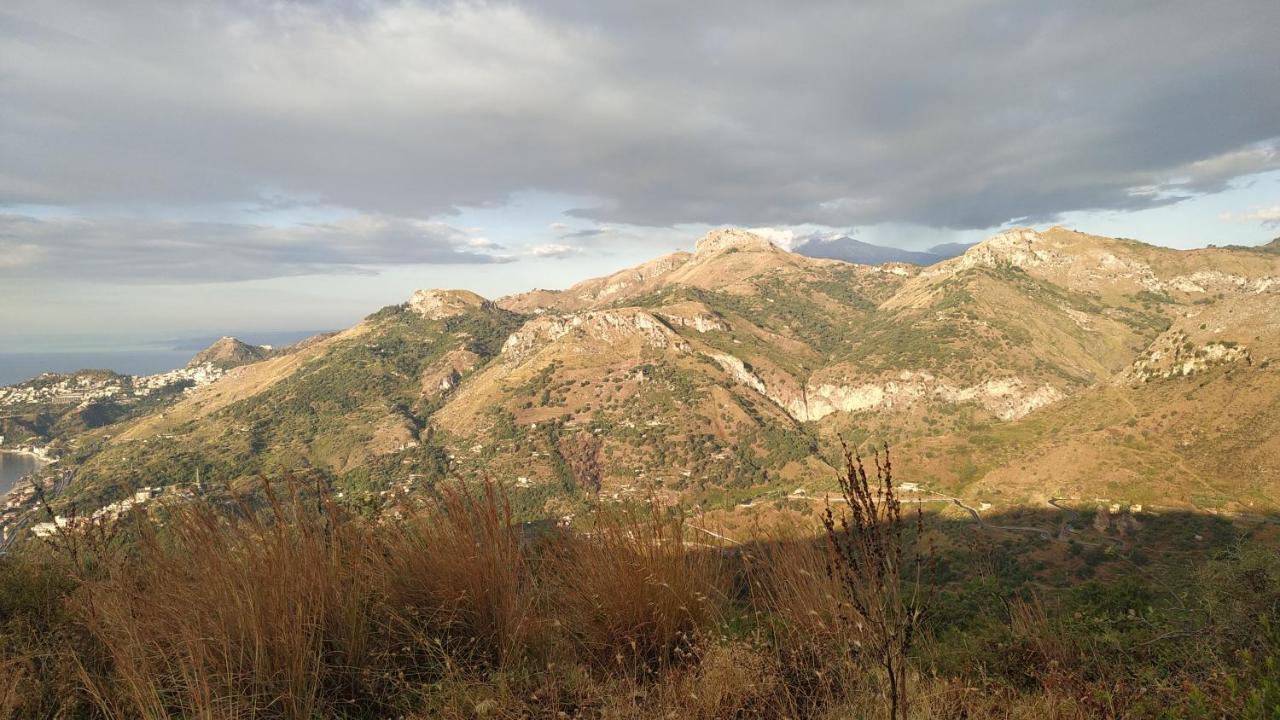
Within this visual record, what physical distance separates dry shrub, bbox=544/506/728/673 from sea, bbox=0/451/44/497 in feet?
717

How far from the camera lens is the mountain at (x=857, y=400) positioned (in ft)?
166

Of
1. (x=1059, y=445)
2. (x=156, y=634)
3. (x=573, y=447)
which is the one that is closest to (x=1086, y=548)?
(x=1059, y=445)

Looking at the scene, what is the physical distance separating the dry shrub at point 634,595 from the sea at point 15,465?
219m

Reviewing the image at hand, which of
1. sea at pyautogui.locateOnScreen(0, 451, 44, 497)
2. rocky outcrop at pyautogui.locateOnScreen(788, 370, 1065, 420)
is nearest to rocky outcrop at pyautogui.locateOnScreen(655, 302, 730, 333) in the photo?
rocky outcrop at pyautogui.locateOnScreen(788, 370, 1065, 420)

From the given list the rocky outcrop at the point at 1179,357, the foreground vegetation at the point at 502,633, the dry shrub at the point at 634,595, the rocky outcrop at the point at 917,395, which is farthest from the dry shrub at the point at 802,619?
the rocky outcrop at the point at 917,395

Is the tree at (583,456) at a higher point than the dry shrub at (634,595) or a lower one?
lower

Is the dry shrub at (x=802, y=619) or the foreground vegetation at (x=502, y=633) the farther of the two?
the dry shrub at (x=802, y=619)

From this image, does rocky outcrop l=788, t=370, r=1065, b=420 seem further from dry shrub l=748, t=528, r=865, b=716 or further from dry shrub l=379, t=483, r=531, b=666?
dry shrub l=379, t=483, r=531, b=666

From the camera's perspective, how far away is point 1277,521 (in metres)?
33.4

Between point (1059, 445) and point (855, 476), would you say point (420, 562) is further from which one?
point (1059, 445)

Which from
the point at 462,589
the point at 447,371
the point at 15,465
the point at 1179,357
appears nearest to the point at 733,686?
the point at 462,589

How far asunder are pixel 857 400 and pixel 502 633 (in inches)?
5787

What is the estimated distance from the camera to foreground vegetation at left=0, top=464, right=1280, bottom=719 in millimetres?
2318

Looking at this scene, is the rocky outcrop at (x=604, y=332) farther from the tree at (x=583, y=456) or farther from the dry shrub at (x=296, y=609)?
the dry shrub at (x=296, y=609)
